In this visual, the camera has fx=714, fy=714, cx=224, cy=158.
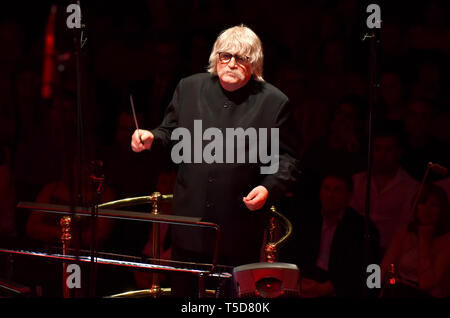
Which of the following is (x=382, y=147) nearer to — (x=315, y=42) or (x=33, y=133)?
(x=315, y=42)

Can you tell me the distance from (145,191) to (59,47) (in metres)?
2.81

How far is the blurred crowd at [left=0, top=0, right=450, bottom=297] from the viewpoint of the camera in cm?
417

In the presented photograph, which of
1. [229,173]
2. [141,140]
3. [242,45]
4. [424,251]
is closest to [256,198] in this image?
[229,173]

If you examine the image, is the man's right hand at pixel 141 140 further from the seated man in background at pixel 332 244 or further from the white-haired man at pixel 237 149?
the seated man in background at pixel 332 244

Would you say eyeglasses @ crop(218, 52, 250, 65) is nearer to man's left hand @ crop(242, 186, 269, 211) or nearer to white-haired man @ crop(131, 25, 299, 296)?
white-haired man @ crop(131, 25, 299, 296)

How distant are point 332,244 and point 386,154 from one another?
0.70 m

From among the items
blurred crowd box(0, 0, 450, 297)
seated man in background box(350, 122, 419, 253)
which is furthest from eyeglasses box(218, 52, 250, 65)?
seated man in background box(350, 122, 419, 253)

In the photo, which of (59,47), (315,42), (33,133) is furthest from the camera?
(59,47)

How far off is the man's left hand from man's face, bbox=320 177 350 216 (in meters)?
1.42

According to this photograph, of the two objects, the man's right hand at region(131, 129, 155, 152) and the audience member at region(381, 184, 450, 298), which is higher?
the man's right hand at region(131, 129, 155, 152)

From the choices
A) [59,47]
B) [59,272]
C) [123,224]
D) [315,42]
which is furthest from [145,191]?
[59,47]

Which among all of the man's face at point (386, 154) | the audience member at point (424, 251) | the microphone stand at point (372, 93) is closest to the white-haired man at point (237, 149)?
the microphone stand at point (372, 93)

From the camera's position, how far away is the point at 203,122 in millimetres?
3107
